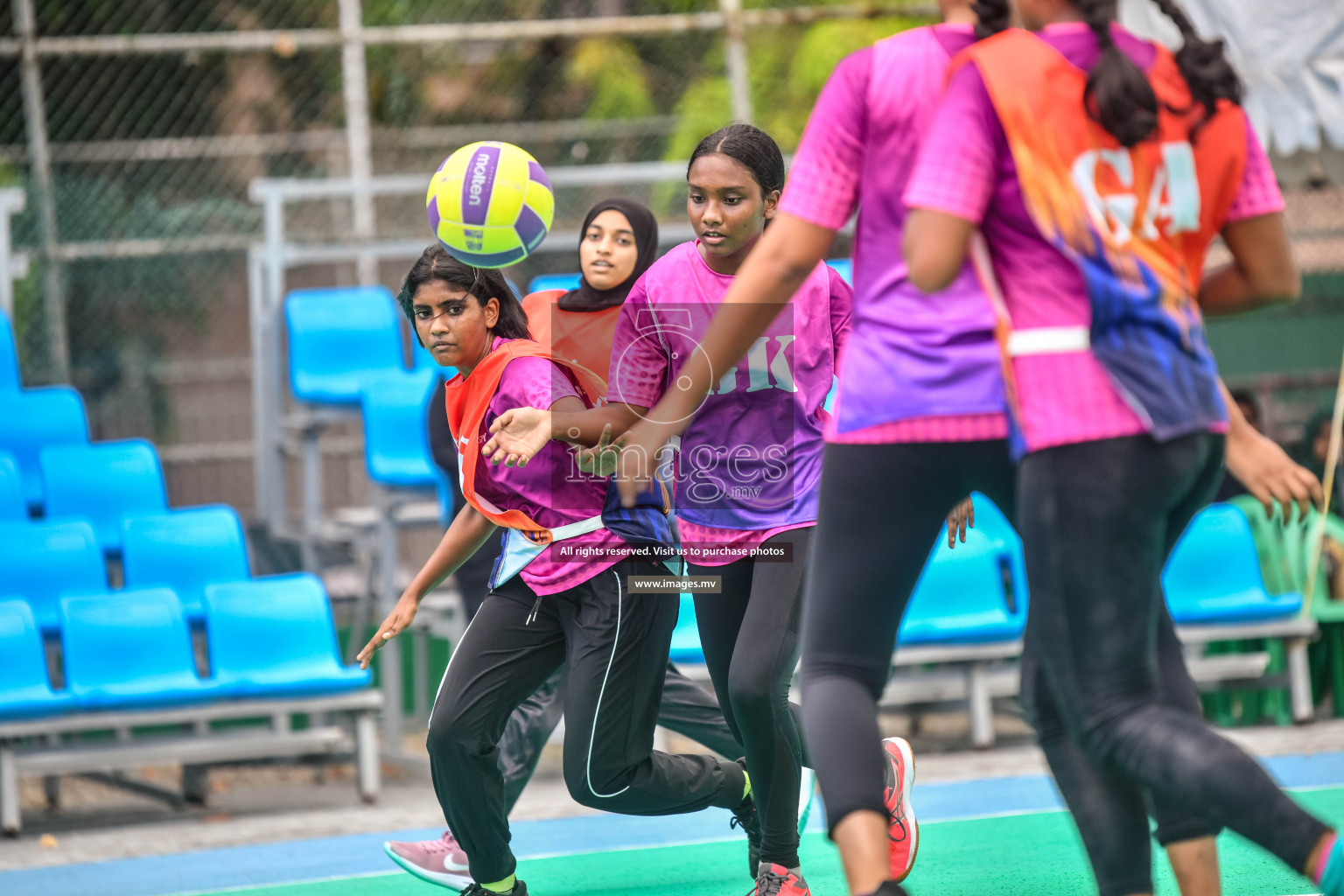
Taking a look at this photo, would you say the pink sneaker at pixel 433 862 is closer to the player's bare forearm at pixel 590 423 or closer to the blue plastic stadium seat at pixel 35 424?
the player's bare forearm at pixel 590 423

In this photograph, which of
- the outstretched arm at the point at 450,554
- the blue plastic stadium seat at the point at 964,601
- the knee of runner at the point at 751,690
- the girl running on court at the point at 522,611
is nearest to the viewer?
the knee of runner at the point at 751,690

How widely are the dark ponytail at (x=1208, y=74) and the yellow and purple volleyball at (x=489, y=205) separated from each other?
2.05 metres

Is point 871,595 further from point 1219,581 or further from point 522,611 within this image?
point 1219,581

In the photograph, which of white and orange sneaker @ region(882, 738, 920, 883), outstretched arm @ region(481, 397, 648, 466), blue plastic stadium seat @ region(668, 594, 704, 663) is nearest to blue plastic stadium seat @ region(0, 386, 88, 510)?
blue plastic stadium seat @ region(668, 594, 704, 663)

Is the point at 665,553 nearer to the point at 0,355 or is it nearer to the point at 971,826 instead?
the point at 971,826

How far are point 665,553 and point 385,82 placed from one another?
9794 mm

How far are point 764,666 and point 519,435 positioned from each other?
3.47ft

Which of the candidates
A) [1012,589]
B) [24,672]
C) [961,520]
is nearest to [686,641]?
[1012,589]

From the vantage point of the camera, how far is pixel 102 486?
8.29m

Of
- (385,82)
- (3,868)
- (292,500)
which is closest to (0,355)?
(292,500)

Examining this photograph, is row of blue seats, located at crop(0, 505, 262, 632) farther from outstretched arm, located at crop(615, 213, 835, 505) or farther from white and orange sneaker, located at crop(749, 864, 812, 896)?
outstretched arm, located at crop(615, 213, 835, 505)

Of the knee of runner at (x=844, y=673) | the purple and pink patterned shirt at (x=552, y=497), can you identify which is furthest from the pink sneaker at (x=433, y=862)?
the knee of runner at (x=844, y=673)

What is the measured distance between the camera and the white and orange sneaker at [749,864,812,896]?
421 centimetres

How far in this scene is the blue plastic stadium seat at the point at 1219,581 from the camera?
783 centimetres
